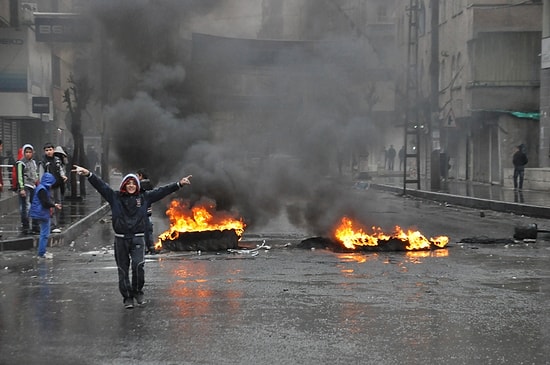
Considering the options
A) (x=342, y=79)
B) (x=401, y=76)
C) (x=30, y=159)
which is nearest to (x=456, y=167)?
(x=401, y=76)

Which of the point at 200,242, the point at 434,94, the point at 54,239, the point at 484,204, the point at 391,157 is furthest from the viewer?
the point at 391,157

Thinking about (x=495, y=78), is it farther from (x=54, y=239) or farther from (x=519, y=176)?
(x=54, y=239)

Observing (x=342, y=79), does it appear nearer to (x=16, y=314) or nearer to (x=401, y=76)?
(x=401, y=76)

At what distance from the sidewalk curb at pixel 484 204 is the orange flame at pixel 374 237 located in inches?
298

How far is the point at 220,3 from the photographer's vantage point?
15258mm

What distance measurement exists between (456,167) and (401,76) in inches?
729

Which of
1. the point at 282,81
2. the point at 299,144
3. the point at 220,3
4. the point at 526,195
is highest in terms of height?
the point at 220,3

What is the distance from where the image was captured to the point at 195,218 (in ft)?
40.8

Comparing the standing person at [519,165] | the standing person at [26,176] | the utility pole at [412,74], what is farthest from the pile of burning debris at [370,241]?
the standing person at [519,165]

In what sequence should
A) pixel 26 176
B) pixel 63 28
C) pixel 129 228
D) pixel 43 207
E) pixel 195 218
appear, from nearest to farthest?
pixel 129 228 → pixel 43 207 → pixel 195 218 → pixel 26 176 → pixel 63 28

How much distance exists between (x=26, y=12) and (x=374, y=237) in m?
24.7

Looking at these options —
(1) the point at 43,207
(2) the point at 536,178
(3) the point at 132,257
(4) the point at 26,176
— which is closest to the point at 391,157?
(2) the point at 536,178

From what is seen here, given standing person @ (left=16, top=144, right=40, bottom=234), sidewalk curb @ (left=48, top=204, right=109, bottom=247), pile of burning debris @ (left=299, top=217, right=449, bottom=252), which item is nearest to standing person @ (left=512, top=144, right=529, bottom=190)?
sidewalk curb @ (left=48, top=204, right=109, bottom=247)

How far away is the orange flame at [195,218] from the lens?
40.7 ft
